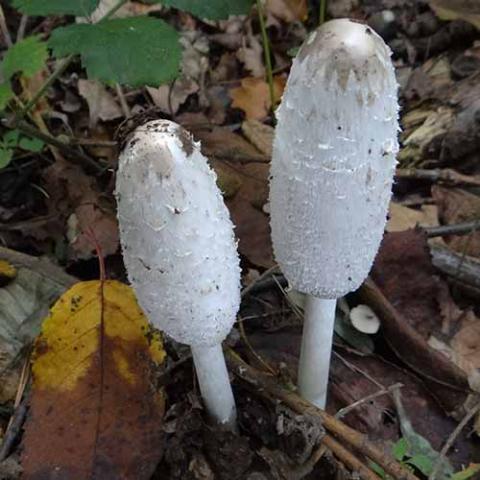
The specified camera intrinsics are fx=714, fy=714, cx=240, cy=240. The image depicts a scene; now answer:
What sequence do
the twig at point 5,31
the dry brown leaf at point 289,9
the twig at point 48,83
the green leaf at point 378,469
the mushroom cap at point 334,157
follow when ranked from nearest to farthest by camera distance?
1. the mushroom cap at point 334,157
2. the green leaf at point 378,469
3. the twig at point 48,83
4. the twig at point 5,31
5. the dry brown leaf at point 289,9

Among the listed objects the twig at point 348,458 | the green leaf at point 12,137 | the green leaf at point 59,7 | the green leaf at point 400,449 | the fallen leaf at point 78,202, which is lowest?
the green leaf at point 400,449

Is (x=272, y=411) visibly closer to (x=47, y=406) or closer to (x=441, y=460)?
(x=441, y=460)

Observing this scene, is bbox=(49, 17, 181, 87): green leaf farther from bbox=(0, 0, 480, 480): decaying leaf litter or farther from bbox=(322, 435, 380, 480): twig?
bbox=(322, 435, 380, 480): twig

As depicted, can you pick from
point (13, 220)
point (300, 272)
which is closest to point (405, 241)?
point (300, 272)

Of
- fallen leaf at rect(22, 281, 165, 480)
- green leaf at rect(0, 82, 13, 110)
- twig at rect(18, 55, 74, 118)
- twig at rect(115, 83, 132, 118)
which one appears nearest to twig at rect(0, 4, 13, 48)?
twig at rect(115, 83, 132, 118)

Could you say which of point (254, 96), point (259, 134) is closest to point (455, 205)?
point (259, 134)

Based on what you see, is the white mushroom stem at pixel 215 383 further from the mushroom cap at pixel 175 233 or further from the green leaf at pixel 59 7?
the green leaf at pixel 59 7

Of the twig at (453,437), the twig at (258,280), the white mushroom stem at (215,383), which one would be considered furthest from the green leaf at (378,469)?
the twig at (258,280)

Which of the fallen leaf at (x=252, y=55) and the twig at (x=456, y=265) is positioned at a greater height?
the fallen leaf at (x=252, y=55)
